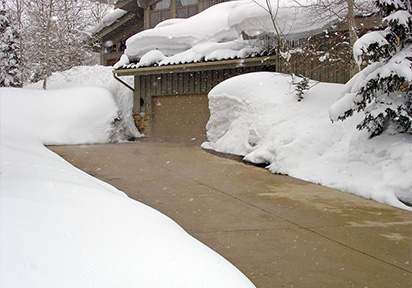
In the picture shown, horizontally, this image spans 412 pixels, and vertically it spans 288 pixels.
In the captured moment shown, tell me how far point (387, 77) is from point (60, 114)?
998 centimetres

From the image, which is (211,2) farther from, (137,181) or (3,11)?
(137,181)

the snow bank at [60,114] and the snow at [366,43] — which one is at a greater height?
the snow at [366,43]

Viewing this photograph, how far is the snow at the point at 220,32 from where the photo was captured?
9391mm

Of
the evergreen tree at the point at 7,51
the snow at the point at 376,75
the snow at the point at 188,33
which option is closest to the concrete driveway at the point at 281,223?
the snow at the point at 376,75

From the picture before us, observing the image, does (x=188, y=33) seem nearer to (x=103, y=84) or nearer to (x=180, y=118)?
(x=180, y=118)

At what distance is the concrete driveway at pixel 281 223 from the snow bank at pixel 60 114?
207 inches

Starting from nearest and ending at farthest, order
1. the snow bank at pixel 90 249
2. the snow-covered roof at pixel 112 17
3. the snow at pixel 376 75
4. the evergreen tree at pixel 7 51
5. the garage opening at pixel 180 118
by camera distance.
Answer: the snow bank at pixel 90 249 < the snow at pixel 376 75 < the garage opening at pixel 180 118 < the evergreen tree at pixel 7 51 < the snow-covered roof at pixel 112 17

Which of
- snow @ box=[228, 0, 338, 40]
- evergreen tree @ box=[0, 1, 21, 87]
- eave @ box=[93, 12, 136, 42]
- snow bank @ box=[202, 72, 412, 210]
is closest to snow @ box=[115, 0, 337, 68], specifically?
snow @ box=[228, 0, 338, 40]

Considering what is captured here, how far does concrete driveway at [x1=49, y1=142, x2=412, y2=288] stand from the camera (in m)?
2.44

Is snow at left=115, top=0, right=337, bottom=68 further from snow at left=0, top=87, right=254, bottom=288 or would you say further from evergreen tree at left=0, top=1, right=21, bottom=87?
snow at left=0, top=87, right=254, bottom=288

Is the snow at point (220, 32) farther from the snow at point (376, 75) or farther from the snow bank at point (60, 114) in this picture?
the snow at point (376, 75)

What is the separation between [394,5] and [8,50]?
56.0 ft

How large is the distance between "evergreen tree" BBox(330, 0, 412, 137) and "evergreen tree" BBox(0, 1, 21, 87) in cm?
1629

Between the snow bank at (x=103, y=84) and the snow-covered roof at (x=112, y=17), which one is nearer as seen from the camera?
the snow bank at (x=103, y=84)
